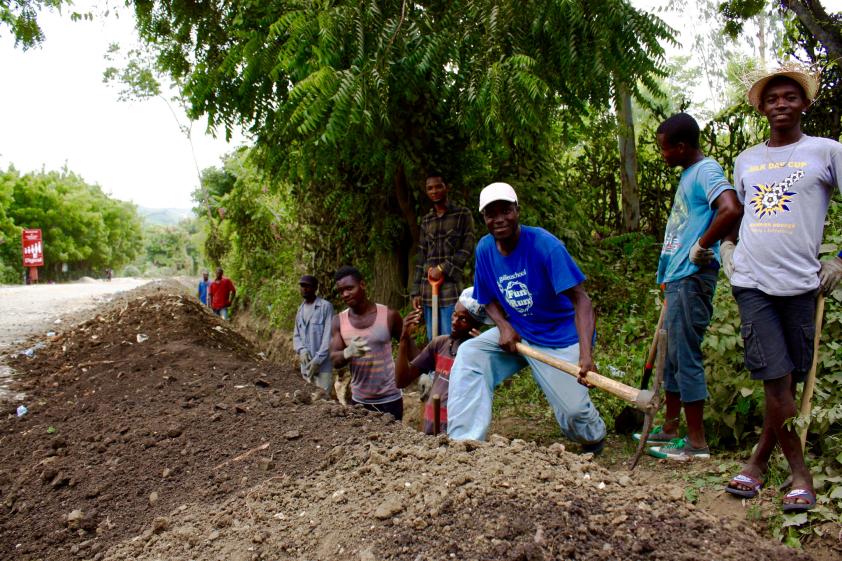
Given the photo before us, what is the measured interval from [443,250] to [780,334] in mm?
3369

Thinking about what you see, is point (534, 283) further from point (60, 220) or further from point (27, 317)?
point (60, 220)

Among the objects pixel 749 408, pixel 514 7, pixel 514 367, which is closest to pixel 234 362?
pixel 514 367

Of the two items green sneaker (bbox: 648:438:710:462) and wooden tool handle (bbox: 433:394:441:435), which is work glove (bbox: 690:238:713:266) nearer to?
green sneaker (bbox: 648:438:710:462)

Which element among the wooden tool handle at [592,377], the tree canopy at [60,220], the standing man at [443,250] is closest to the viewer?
the wooden tool handle at [592,377]

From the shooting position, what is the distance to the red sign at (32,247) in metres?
48.2

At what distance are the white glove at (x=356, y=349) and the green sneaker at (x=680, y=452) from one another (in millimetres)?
2214

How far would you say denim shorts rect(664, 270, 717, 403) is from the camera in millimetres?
3584

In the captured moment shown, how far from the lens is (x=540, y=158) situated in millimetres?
7750

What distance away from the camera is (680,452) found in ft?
12.1

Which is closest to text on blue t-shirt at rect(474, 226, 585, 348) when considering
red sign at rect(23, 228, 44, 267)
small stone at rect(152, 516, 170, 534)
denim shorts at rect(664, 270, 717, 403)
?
denim shorts at rect(664, 270, 717, 403)

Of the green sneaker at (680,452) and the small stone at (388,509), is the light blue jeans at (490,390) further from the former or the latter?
the small stone at (388,509)

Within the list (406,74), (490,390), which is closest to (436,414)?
(490,390)

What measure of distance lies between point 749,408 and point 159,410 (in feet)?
13.8

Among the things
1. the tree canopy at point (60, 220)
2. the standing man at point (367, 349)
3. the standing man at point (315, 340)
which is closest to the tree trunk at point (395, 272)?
the standing man at point (315, 340)
